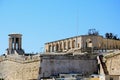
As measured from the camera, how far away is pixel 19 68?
39625mm

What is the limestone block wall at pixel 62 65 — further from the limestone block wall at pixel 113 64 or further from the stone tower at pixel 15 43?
the stone tower at pixel 15 43

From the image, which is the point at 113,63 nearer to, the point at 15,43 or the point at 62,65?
the point at 62,65

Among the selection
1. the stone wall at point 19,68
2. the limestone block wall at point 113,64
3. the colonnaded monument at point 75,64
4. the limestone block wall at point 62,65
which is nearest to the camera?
the limestone block wall at point 113,64

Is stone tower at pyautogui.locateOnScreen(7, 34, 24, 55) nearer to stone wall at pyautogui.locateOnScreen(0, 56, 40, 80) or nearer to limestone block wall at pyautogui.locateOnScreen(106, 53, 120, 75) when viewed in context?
stone wall at pyautogui.locateOnScreen(0, 56, 40, 80)

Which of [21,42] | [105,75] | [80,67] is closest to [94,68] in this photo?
[80,67]

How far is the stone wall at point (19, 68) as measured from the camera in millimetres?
35906

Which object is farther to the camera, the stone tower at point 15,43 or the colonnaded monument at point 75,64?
the stone tower at point 15,43

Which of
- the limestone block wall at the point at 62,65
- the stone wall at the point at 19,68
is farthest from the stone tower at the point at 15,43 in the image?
the limestone block wall at the point at 62,65

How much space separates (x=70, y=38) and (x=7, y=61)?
268 inches

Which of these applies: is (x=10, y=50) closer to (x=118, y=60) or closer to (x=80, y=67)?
(x=80, y=67)

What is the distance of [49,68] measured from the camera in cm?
3403

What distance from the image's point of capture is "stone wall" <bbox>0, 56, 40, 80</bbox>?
3591 cm

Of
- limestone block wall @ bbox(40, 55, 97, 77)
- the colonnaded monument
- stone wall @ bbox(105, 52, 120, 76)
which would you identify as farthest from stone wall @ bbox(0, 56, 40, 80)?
stone wall @ bbox(105, 52, 120, 76)

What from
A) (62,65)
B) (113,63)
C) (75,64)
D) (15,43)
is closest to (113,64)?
(113,63)
